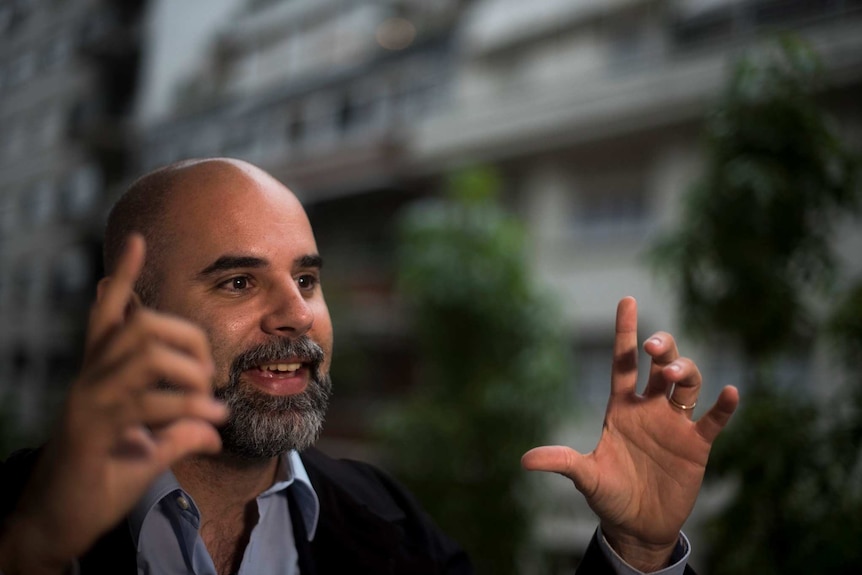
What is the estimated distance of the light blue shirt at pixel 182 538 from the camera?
932 mm

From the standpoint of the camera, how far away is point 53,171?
332cm

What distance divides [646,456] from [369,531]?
37 centimetres

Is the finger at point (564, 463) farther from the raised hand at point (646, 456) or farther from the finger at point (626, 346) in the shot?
the finger at point (626, 346)

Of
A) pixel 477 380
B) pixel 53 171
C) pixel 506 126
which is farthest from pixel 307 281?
pixel 506 126

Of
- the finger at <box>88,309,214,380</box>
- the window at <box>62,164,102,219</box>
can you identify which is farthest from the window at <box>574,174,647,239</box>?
the finger at <box>88,309,214,380</box>

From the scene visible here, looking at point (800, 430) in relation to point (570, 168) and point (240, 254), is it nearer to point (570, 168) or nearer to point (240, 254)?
point (240, 254)

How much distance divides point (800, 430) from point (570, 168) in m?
3.75

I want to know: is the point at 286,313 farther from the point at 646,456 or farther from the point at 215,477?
the point at 646,456

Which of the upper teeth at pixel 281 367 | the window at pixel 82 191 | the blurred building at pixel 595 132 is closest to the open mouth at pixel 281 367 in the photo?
the upper teeth at pixel 281 367

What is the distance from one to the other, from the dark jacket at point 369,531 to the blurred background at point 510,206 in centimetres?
109

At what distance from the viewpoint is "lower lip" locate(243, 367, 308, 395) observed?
94cm

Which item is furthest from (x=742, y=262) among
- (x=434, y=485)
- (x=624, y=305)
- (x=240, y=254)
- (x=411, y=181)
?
(x=411, y=181)

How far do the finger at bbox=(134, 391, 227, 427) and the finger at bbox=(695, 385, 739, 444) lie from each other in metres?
0.57

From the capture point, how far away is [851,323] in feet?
7.14
